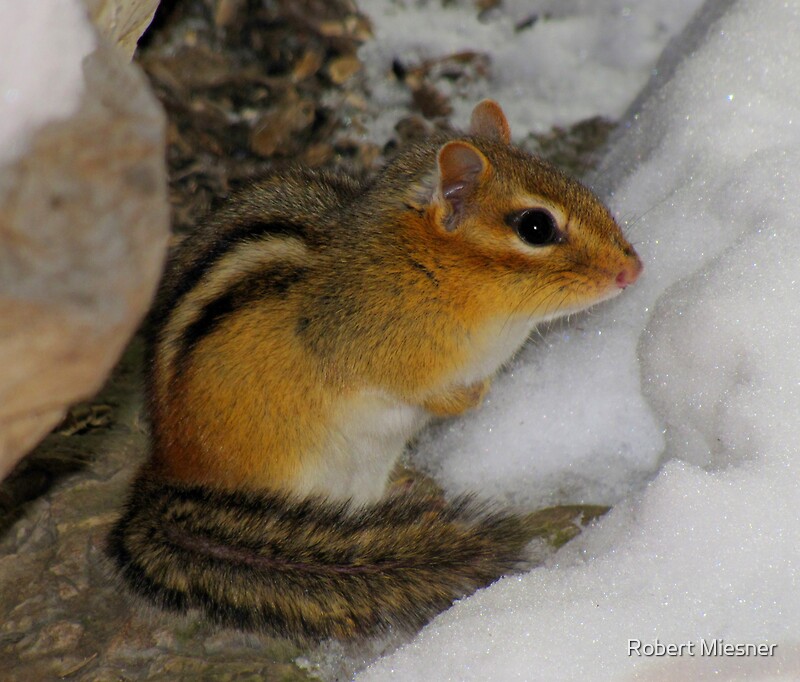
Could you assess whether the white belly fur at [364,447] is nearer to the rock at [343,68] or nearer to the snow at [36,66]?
the snow at [36,66]

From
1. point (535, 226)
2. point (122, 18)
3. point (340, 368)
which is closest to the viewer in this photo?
point (122, 18)

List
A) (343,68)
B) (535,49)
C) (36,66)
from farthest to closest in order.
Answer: (535,49), (343,68), (36,66)

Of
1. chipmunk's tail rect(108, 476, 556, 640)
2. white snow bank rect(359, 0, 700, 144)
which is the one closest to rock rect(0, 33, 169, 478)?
chipmunk's tail rect(108, 476, 556, 640)

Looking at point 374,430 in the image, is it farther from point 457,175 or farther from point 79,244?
point 79,244

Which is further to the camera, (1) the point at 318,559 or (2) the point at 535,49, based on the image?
(2) the point at 535,49

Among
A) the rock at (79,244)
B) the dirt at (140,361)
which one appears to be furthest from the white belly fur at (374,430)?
the rock at (79,244)

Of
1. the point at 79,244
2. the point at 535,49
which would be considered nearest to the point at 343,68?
the point at 535,49
